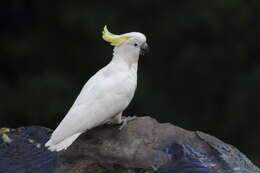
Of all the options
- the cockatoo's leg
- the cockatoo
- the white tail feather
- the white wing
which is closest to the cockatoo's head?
the cockatoo

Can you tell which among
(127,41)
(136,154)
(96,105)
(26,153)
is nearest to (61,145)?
(96,105)

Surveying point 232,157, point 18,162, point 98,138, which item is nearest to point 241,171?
point 232,157

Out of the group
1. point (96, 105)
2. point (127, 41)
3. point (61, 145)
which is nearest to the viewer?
point (61, 145)

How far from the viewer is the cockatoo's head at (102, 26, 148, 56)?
3693 mm

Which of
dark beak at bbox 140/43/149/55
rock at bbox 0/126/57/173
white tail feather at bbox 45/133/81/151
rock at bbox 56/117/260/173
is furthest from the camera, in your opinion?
dark beak at bbox 140/43/149/55

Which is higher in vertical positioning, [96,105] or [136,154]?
[96,105]

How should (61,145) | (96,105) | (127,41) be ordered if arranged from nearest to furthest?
1. (61,145)
2. (96,105)
3. (127,41)

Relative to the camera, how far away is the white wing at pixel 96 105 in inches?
131

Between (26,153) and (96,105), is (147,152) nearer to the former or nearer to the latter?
(96,105)

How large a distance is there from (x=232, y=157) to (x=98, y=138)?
0.95 metres

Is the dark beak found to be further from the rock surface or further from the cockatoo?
the rock surface

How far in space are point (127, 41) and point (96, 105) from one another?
1.76 ft

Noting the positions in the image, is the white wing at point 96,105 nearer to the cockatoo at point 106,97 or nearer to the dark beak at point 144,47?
the cockatoo at point 106,97

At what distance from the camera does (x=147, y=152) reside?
11.5 feet
